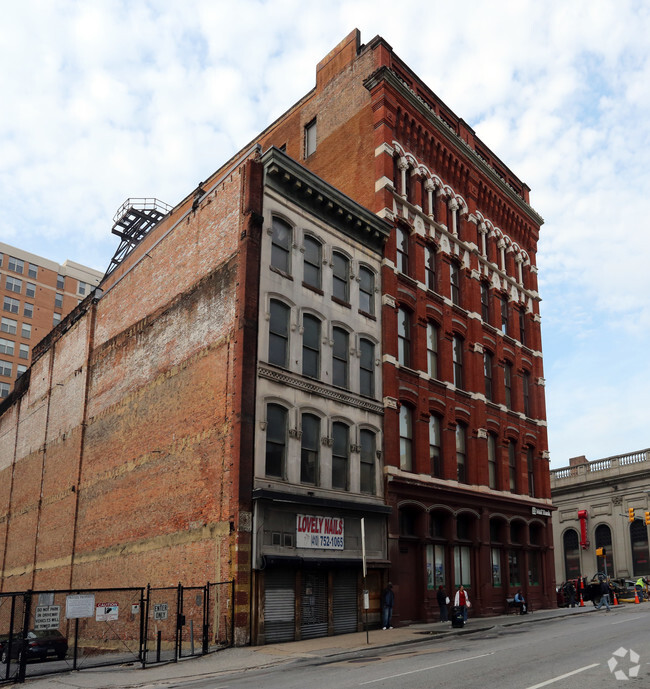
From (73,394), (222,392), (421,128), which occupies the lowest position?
(222,392)

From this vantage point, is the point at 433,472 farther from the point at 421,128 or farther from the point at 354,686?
the point at 354,686

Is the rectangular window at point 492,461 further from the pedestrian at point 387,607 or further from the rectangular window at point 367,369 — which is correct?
the pedestrian at point 387,607

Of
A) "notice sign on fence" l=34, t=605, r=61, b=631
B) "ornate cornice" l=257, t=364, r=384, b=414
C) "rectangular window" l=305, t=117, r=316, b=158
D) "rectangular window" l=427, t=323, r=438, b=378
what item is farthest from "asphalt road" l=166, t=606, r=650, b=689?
"rectangular window" l=305, t=117, r=316, b=158

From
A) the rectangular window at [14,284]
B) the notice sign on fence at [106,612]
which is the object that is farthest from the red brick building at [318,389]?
the rectangular window at [14,284]

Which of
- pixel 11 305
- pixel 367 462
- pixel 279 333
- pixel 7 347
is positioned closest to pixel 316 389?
pixel 279 333

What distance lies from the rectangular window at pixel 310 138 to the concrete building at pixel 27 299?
2170 inches

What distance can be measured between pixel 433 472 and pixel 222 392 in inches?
467

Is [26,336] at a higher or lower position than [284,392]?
higher

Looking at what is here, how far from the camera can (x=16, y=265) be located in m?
87.2

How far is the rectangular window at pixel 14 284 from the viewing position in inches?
3366

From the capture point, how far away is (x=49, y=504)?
131 feet

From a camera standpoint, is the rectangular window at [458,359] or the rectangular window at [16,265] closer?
the rectangular window at [458,359]

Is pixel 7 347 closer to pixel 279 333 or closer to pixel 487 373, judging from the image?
pixel 487 373

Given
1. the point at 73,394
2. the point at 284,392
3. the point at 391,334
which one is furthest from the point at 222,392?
the point at 73,394
